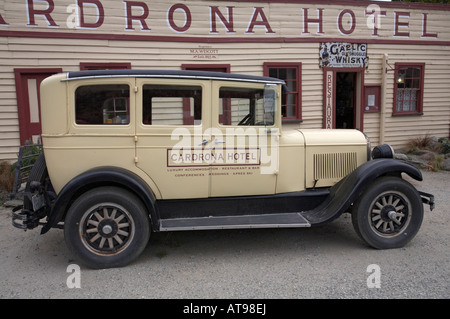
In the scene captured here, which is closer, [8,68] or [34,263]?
[34,263]

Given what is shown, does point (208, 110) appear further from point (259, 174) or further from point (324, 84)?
point (324, 84)

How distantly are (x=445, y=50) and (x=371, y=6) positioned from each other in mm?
2791

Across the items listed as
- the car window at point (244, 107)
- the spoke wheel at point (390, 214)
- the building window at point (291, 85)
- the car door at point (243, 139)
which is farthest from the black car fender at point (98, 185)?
the building window at point (291, 85)

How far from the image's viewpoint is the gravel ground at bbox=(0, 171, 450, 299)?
3.27m

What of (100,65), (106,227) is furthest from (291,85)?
(106,227)

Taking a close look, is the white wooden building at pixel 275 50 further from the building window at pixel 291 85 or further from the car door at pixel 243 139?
the car door at pixel 243 139

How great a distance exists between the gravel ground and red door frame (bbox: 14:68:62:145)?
3.63 m

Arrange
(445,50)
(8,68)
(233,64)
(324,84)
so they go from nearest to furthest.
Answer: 1. (8,68)
2. (233,64)
3. (324,84)
4. (445,50)

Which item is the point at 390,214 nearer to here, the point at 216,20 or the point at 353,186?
the point at 353,186

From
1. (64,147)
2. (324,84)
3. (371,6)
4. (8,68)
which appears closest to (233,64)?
(324,84)

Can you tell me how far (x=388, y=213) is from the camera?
4.04 metres

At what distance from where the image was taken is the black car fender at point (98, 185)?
358 centimetres

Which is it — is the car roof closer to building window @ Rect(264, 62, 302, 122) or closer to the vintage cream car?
the vintage cream car

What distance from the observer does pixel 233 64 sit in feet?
29.2
